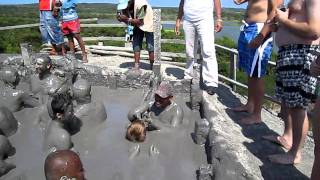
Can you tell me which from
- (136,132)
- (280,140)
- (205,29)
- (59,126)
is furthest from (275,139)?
(59,126)

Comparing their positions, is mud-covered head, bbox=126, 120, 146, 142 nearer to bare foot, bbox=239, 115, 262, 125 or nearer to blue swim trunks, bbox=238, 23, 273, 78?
bare foot, bbox=239, 115, 262, 125

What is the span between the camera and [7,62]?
7023mm

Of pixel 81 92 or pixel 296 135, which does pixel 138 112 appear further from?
pixel 296 135

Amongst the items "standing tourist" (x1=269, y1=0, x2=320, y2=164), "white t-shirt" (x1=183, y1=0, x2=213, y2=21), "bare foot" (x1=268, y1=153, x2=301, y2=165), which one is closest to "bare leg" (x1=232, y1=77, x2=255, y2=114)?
"standing tourist" (x1=269, y1=0, x2=320, y2=164)

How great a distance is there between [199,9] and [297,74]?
7.53 feet

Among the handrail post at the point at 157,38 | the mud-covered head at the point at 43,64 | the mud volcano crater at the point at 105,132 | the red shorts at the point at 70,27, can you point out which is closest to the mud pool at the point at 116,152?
the mud volcano crater at the point at 105,132

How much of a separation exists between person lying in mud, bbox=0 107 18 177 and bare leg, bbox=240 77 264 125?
8.03 feet

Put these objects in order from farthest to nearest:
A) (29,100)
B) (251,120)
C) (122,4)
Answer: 1. (122,4)
2. (29,100)
3. (251,120)

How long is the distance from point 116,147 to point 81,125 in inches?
26.5

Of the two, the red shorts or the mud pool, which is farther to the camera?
the red shorts

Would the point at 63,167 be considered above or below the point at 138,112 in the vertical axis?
above

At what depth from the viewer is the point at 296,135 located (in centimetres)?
312

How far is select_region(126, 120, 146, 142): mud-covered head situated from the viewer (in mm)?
4336

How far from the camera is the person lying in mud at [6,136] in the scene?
3800mm
